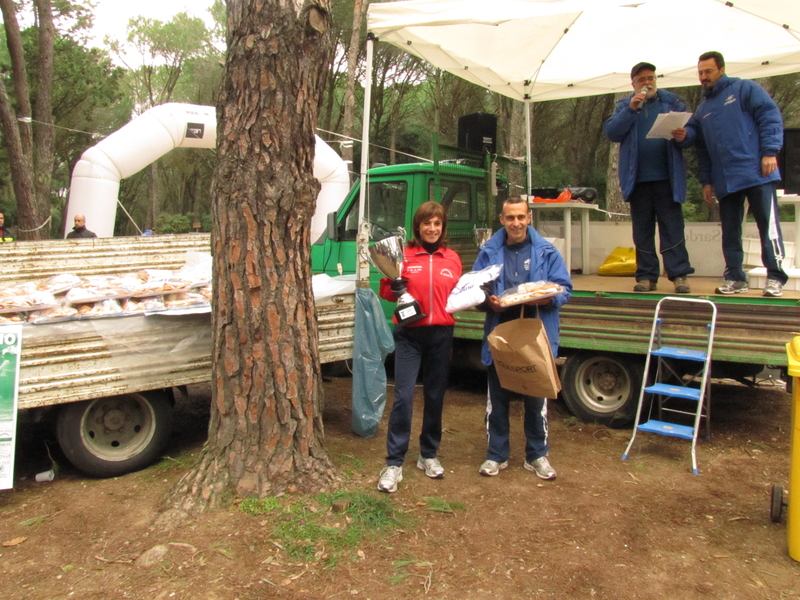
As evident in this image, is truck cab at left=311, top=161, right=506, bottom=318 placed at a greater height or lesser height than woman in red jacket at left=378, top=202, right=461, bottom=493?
greater

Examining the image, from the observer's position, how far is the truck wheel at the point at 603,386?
4.88 meters

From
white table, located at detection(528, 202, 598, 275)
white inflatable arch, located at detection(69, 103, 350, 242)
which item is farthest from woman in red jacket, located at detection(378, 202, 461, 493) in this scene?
white inflatable arch, located at detection(69, 103, 350, 242)

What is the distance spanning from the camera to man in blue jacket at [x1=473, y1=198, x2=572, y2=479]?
3.84 meters

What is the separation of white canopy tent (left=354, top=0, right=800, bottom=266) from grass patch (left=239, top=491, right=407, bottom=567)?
2820mm

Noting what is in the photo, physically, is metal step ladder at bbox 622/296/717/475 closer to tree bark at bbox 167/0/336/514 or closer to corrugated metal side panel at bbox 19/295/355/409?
tree bark at bbox 167/0/336/514

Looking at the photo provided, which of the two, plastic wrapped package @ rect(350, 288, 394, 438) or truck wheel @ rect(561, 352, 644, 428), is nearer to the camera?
plastic wrapped package @ rect(350, 288, 394, 438)

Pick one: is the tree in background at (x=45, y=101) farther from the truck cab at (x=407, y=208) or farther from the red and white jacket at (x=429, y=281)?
the red and white jacket at (x=429, y=281)

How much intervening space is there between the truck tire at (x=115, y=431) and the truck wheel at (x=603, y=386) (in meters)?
3.01

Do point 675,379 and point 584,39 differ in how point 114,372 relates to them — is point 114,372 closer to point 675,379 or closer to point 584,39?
point 675,379

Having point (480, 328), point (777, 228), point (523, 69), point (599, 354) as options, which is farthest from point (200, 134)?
point (777, 228)

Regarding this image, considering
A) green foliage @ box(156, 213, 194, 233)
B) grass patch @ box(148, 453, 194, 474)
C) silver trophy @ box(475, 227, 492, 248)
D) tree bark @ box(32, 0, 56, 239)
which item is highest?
tree bark @ box(32, 0, 56, 239)

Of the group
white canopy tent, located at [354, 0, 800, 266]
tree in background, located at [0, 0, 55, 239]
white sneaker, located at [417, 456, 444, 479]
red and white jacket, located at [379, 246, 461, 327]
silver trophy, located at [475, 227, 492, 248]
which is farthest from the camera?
tree in background, located at [0, 0, 55, 239]

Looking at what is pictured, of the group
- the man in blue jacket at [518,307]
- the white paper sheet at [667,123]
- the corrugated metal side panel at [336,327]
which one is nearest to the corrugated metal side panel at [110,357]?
the corrugated metal side panel at [336,327]

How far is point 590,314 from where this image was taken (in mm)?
4918
